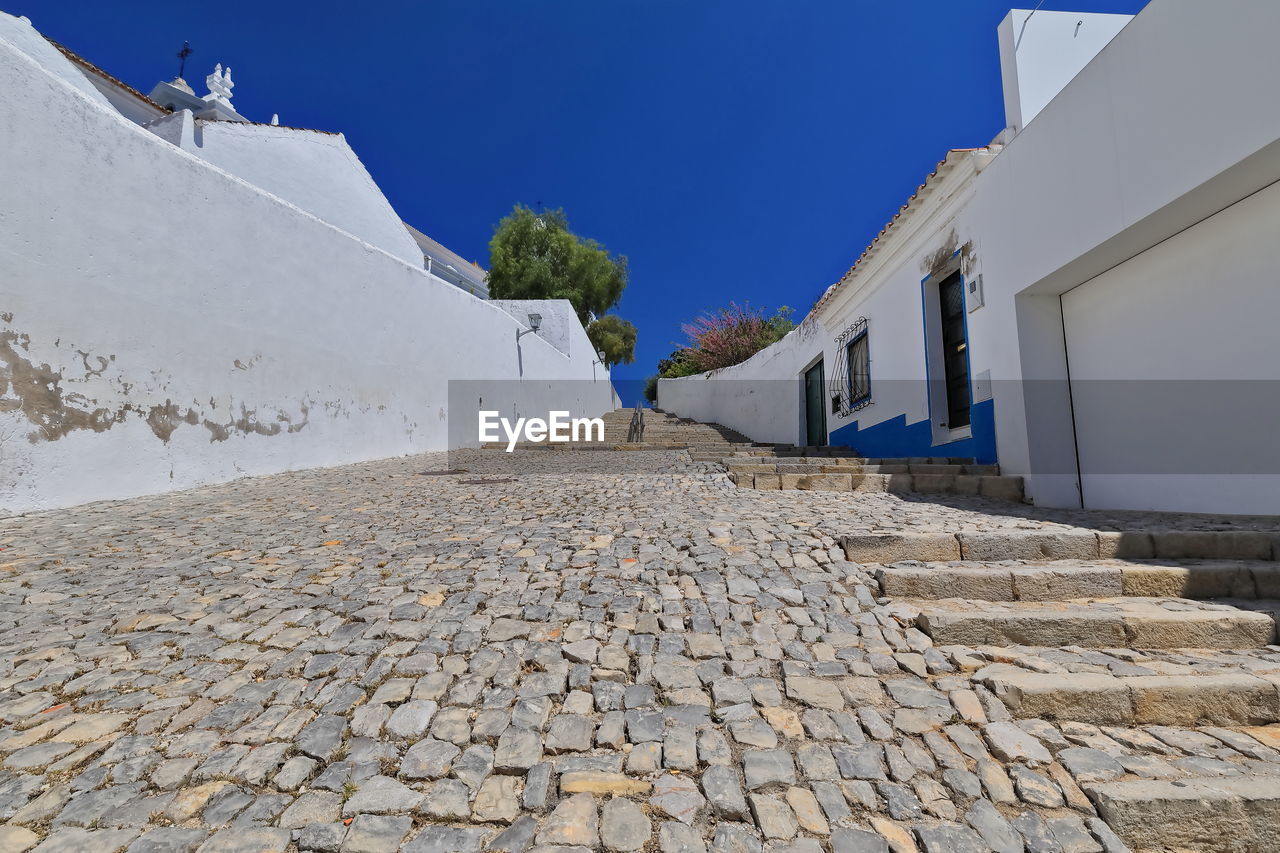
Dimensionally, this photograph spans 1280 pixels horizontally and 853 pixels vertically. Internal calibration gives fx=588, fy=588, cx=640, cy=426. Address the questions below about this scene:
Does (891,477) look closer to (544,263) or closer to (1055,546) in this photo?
Answer: (1055,546)

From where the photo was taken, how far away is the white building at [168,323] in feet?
14.3

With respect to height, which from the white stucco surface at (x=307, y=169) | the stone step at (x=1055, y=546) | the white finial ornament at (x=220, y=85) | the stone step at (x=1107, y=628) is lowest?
the stone step at (x=1107, y=628)

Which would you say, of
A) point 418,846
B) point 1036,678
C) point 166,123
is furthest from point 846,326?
point 166,123

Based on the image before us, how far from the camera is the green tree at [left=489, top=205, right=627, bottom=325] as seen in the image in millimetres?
21250

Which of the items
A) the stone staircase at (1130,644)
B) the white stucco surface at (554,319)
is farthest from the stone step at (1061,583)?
the white stucco surface at (554,319)

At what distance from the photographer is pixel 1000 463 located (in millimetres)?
5621

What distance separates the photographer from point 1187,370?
14.0 feet

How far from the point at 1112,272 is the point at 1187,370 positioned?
1.01m

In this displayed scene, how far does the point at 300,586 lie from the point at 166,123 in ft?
41.9

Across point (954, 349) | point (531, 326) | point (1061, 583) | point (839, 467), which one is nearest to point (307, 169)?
point (531, 326)

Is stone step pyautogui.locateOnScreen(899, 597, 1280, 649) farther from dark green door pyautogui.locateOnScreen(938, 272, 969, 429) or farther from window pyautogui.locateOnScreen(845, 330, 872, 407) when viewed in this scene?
window pyautogui.locateOnScreen(845, 330, 872, 407)

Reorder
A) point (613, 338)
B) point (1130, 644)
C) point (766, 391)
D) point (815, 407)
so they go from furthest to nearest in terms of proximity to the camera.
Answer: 1. point (613, 338)
2. point (766, 391)
3. point (815, 407)
4. point (1130, 644)

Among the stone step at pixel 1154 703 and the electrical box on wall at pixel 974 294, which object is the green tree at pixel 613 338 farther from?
the stone step at pixel 1154 703

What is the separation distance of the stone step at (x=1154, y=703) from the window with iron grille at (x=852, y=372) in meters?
6.42
